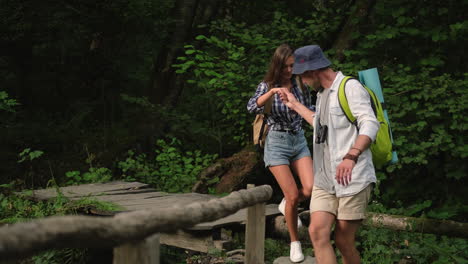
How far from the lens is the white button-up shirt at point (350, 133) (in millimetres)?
4184

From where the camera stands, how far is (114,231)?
8.25 ft

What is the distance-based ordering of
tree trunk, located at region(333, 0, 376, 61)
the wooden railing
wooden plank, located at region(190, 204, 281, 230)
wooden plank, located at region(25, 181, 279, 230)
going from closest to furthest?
the wooden railing → wooden plank, located at region(190, 204, 281, 230) → wooden plank, located at region(25, 181, 279, 230) → tree trunk, located at region(333, 0, 376, 61)

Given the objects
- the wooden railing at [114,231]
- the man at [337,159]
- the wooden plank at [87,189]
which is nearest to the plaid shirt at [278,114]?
the man at [337,159]

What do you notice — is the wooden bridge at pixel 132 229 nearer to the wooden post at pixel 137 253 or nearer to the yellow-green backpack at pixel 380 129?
the wooden post at pixel 137 253

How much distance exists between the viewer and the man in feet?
13.7

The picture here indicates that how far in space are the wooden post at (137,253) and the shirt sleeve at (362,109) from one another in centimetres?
198

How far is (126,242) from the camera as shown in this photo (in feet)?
8.64

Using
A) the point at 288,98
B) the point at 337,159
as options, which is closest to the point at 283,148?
the point at 288,98

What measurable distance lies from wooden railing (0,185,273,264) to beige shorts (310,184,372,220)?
839 mm

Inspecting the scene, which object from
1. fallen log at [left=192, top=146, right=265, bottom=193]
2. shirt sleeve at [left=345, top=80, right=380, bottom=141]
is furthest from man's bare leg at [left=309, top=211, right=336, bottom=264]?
fallen log at [left=192, top=146, right=265, bottom=193]

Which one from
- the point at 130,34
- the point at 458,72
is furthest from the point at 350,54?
the point at 130,34

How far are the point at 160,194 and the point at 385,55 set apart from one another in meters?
4.36

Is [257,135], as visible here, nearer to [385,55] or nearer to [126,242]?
[126,242]

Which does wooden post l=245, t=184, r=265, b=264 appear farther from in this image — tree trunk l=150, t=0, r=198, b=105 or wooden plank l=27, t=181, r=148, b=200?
tree trunk l=150, t=0, r=198, b=105
